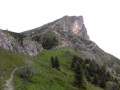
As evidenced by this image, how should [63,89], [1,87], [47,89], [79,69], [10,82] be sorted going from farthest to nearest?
[79,69], [63,89], [47,89], [10,82], [1,87]

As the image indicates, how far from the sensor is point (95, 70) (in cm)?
11531

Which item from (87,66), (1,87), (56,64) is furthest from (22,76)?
(87,66)

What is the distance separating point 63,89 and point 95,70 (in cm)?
7723

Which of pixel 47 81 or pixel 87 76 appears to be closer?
pixel 47 81

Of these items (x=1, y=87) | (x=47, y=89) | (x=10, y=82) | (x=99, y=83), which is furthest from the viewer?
(x=99, y=83)

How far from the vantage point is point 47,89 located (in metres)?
39.5

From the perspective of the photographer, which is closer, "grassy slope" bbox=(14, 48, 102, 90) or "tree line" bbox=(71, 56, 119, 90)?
"grassy slope" bbox=(14, 48, 102, 90)

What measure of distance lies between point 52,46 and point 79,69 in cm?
11448

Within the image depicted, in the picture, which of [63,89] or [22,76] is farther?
[63,89]

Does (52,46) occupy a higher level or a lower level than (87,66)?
higher

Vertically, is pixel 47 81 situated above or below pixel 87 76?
above

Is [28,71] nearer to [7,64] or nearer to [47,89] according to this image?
[47,89]

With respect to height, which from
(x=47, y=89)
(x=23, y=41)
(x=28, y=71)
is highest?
(x=23, y=41)

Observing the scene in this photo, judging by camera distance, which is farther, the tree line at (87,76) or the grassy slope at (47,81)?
the tree line at (87,76)
